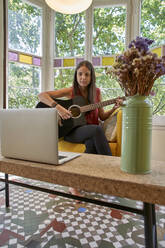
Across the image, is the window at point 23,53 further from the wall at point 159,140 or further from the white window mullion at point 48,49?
the wall at point 159,140


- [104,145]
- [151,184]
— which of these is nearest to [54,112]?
[151,184]

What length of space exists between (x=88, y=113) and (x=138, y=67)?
136cm

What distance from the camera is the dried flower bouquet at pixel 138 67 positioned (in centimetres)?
59

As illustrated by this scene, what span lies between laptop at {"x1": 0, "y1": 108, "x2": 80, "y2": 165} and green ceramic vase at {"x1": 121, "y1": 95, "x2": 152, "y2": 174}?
0.27 meters

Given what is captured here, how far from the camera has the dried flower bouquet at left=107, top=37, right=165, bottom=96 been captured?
59 centimetres

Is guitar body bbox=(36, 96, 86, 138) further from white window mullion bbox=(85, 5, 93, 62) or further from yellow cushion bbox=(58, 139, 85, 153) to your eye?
white window mullion bbox=(85, 5, 93, 62)

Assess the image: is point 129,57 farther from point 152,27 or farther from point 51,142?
point 152,27

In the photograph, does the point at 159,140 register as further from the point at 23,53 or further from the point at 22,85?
the point at 23,53

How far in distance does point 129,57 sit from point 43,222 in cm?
106

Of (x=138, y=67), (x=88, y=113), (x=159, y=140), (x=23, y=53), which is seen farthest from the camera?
(x=23, y=53)

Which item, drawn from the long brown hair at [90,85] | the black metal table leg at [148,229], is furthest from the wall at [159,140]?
the black metal table leg at [148,229]

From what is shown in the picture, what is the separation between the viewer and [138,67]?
0.60m

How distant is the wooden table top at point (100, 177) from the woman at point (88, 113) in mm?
764

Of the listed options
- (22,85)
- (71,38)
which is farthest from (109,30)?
(22,85)
